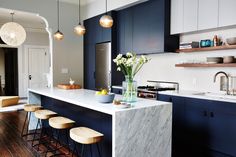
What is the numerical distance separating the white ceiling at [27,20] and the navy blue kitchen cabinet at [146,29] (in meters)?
3.20

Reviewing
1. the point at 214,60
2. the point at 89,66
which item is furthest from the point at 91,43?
the point at 214,60

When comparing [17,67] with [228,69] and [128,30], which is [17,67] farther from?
[228,69]

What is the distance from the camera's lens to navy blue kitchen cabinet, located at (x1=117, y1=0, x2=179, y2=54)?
13.3 feet

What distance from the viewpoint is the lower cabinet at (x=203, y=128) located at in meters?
2.87

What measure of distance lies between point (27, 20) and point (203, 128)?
22.9 feet

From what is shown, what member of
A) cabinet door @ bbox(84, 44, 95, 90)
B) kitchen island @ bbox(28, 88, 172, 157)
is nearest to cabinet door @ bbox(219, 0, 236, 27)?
kitchen island @ bbox(28, 88, 172, 157)

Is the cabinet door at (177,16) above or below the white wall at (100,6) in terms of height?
below

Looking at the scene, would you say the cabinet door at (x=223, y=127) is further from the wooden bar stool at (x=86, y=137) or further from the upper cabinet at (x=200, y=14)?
the wooden bar stool at (x=86, y=137)

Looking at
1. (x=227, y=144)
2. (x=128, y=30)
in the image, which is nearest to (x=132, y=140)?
(x=227, y=144)

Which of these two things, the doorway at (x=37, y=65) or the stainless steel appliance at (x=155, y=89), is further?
the doorway at (x=37, y=65)

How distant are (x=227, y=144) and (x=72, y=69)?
175 inches

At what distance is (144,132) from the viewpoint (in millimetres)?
2258

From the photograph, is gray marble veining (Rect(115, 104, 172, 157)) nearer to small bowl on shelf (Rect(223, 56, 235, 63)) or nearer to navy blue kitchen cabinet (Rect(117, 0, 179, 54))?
small bowl on shelf (Rect(223, 56, 235, 63))

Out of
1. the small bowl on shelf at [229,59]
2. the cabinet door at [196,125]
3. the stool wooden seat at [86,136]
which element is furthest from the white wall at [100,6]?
→ the stool wooden seat at [86,136]
